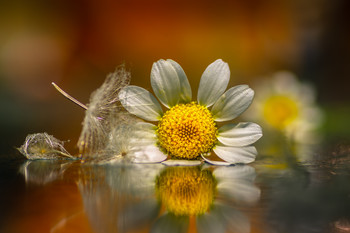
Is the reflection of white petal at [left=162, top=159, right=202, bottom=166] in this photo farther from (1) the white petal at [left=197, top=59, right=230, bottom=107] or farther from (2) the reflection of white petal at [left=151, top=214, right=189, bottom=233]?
(2) the reflection of white petal at [left=151, top=214, right=189, bottom=233]

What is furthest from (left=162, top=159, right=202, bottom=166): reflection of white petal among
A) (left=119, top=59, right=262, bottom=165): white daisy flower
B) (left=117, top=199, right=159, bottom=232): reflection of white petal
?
(left=117, top=199, right=159, bottom=232): reflection of white petal

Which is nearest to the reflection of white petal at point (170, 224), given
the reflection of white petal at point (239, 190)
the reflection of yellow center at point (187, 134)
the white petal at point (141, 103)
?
the reflection of white petal at point (239, 190)

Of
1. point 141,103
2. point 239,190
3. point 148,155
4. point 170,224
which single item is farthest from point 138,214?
point 141,103

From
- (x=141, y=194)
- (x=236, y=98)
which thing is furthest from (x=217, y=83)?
(x=141, y=194)

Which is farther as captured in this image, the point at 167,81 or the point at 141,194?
the point at 167,81

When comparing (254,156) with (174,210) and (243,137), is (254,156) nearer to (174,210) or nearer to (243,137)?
(243,137)

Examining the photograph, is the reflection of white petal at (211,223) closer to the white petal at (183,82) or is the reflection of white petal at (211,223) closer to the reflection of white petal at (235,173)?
the reflection of white petal at (235,173)

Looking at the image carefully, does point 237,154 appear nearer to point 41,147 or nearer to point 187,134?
Result: point 187,134
